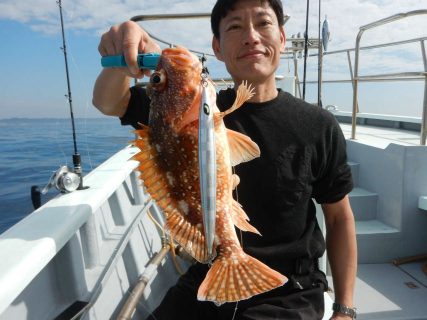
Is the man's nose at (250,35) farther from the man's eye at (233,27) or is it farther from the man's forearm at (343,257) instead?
the man's forearm at (343,257)

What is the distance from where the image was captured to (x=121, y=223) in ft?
11.4

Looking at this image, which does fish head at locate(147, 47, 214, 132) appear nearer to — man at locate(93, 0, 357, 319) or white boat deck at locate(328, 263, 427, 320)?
man at locate(93, 0, 357, 319)

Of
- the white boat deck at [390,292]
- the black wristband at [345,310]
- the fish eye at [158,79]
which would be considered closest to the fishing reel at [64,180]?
the fish eye at [158,79]

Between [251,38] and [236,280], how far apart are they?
1.29 m

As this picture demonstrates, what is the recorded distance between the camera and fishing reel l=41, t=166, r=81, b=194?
8.64ft

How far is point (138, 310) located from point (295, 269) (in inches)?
58.2

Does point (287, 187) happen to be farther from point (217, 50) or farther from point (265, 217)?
point (217, 50)

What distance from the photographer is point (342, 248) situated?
235 centimetres

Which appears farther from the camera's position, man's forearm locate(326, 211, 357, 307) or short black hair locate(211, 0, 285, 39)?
man's forearm locate(326, 211, 357, 307)

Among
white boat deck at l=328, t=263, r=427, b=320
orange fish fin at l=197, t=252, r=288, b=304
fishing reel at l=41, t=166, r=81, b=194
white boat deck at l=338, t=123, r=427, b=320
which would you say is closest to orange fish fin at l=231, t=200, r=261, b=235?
orange fish fin at l=197, t=252, r=288, b=304

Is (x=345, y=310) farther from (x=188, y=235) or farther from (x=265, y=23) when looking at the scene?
(x=265, y=23)

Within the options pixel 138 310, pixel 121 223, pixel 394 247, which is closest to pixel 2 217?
pixel 121 223

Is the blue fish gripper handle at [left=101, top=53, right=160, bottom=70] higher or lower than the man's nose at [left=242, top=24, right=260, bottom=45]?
lower

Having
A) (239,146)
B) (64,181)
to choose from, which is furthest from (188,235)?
(64,181)
